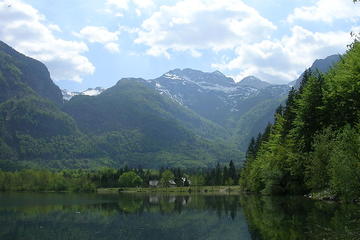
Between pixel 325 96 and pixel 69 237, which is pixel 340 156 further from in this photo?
pixel 69 237

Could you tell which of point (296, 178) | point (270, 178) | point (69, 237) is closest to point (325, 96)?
point (296, 178)

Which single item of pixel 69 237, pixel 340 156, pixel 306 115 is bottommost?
pixel 69 237

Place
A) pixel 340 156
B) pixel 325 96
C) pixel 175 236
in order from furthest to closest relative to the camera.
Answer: pixel 325 96, pixel 340 156, pixel 175 236

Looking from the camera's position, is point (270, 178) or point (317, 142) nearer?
point (317, 142)

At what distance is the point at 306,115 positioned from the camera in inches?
2771

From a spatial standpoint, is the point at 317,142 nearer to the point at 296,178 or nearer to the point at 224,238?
the point at 296,178

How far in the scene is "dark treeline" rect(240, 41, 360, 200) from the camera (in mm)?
49688

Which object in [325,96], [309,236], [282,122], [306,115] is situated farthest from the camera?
[282,122]

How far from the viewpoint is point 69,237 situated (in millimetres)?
38969

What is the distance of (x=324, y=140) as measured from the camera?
63.0 metres

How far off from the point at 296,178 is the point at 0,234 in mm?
59474

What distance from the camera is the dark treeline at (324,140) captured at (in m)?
49.7

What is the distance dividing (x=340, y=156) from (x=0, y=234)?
36.4 m

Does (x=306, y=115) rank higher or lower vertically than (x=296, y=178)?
higher
